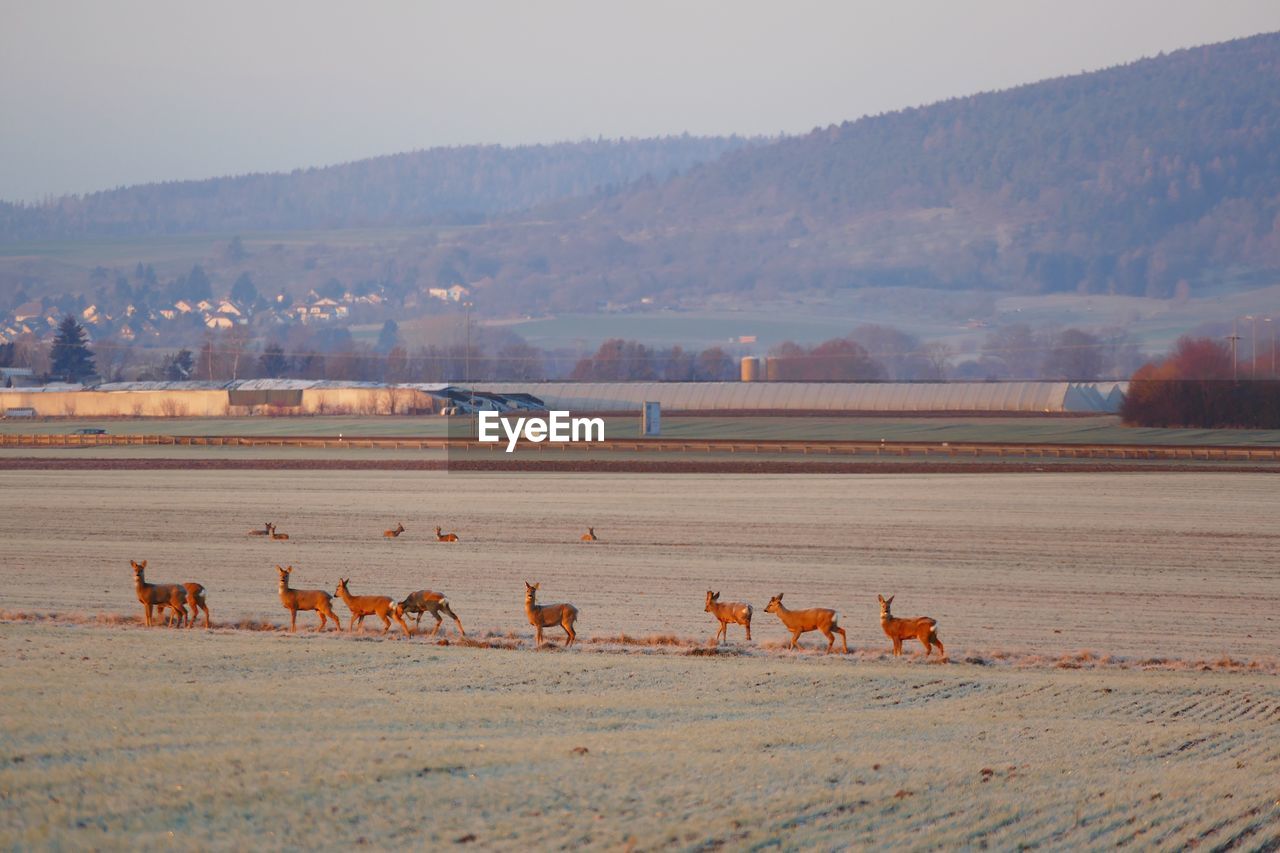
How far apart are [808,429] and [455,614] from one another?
66.8 m

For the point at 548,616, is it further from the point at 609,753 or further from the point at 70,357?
the point at 70,357

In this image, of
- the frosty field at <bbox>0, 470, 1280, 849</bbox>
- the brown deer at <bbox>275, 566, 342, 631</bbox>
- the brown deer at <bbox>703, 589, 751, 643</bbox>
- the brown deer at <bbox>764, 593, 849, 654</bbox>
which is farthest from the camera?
the brown deer at <bbox>275, 566, 342, 631</bbox>

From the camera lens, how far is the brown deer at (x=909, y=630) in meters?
18.7

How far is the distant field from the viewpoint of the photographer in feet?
252

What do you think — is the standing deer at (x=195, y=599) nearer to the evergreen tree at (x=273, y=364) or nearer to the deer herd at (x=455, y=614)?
the deer herd at (x=455, y=614)

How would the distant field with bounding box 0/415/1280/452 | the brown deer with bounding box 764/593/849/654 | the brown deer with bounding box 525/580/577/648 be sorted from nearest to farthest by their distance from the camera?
the brown deer with bounding box 764/593/849/654
the brown deer with bounding box 525/580/577/648
the distant field with bounding box 0/415/1280/452

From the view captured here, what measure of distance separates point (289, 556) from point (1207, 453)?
43611mm

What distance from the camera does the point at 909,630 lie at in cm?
1884

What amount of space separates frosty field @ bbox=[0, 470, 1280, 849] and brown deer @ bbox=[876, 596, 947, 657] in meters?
0.38

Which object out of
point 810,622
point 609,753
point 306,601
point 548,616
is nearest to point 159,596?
point 306,601

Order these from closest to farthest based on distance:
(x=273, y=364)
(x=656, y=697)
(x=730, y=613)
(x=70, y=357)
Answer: (x=656, y=697), (x=730, y=613), (x=273, y=364), (x=70, y=357)

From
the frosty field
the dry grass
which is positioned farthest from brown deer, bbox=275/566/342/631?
the dry grass

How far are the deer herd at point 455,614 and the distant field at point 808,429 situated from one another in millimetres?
56369

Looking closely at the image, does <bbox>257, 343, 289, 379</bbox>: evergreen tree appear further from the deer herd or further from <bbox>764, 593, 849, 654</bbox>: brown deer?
<bbox>764, 593, 849, 654</bbox>: brown deer
